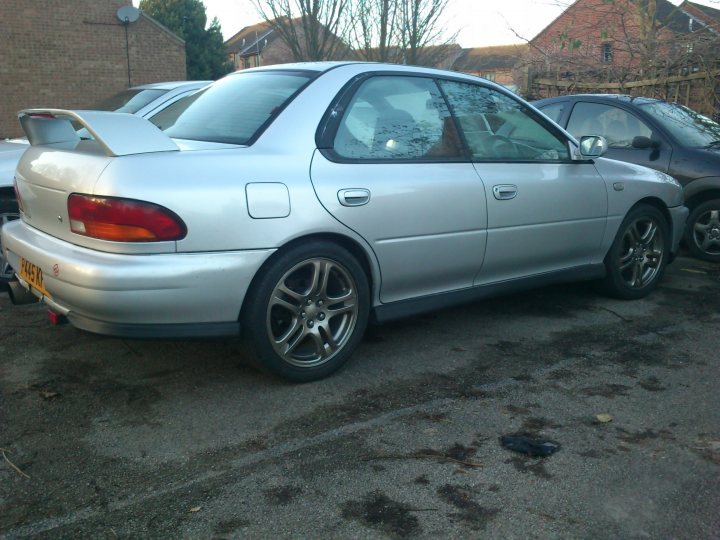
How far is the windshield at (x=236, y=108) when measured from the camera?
149 inches

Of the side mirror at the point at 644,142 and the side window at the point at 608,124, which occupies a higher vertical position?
the side window at the point at 608,124

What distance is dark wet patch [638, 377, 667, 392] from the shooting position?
3830 mm

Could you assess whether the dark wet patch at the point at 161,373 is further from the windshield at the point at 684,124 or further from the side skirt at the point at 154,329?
the windshield at the point at 684,124

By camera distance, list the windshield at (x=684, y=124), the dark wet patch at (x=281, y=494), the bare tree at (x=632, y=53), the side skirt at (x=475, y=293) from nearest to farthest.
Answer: the dark wet patch at (x=281, y=494) → the side skirt at (x=475, y=293) → the windshield at (x=684, y=124) → the bare tree at (x=632, y=53)

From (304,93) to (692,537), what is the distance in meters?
2.71

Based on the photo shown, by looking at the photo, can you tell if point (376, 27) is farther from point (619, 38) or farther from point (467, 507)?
point (467, 507)

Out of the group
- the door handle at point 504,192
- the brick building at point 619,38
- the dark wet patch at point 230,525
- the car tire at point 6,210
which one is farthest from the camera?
the brick building at point 619,38

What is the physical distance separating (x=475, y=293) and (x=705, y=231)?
149 inches

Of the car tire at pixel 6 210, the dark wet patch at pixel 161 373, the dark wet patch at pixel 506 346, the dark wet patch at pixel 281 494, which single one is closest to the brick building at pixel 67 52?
the car tire at pixel 6 210

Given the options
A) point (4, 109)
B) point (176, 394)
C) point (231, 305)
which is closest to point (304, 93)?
point (231, 305)

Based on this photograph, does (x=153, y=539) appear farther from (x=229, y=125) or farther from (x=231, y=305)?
(x=229, y=125)

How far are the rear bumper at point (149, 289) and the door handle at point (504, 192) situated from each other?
164 centimetres

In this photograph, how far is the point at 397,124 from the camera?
4.14 m

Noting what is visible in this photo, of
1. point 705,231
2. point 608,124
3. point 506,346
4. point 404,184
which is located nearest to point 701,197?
point 705,231
